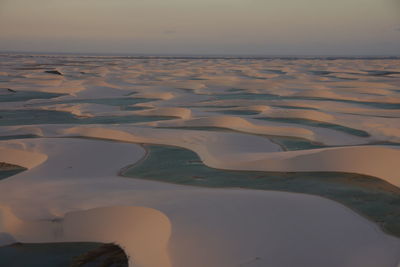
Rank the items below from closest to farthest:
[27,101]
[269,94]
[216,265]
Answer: [216,265]
[27,101]
[269,94]

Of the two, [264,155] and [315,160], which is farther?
[264,155]

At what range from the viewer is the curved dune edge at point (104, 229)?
13.2ft

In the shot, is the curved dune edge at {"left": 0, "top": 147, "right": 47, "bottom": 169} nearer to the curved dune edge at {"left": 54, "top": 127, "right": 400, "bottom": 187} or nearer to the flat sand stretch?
A: the flat sand stretch

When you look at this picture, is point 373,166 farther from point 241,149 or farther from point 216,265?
point 216,265

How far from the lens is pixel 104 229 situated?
4281 millimetres

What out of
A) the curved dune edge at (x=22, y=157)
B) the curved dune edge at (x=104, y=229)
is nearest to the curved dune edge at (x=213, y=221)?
the curved dune edge at (x=104, y=229)

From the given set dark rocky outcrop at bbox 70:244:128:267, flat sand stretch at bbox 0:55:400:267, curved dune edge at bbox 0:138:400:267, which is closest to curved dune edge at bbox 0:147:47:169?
flat sand stretch at bbox 0:55:400:267

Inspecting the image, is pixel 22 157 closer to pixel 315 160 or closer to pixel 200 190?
pixel 200 190

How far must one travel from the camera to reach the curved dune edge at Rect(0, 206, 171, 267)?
4012 millimetres

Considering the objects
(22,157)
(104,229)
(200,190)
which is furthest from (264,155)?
(22,157)

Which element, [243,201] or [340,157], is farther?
[340,157]

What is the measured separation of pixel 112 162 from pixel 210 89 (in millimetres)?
13227

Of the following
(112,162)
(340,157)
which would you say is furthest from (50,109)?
(340,157)

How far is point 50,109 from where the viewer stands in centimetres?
1337
